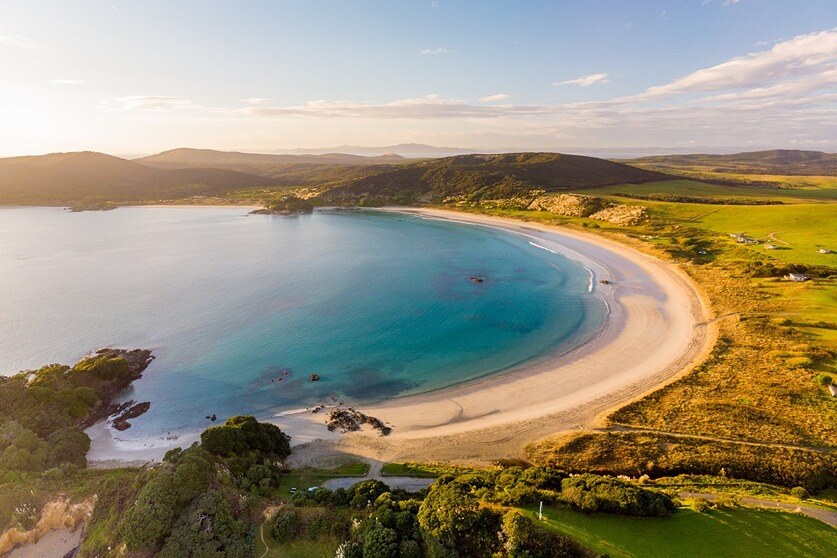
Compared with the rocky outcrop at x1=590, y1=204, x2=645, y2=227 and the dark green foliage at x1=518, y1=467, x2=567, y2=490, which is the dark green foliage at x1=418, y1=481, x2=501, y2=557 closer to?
the dark green foliage at x1=518, y1=467, x2=567, y2=490

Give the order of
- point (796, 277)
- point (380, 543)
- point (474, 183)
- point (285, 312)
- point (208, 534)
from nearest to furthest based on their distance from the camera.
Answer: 1. point (380, 543)
2. point (208, 534)
3. point (796, 277)
4. point (285, 312)
5. point (474, 183)

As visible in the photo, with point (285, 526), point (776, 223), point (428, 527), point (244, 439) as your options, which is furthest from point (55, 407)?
point (776, 223)

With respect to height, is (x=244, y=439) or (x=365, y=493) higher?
(x=365, y=493)

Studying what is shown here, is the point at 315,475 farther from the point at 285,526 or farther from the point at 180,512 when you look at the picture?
the point at 180,512

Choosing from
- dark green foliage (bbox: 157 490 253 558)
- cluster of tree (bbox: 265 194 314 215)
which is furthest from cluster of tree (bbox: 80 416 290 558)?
cluster of tree (bbox: 265 194 314 215)

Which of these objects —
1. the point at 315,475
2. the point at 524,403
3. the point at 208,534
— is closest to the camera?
the point at 208,534

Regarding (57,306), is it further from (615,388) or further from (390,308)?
(615,388)

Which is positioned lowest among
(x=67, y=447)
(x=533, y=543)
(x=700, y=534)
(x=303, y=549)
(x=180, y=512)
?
(x=67, y=447)
